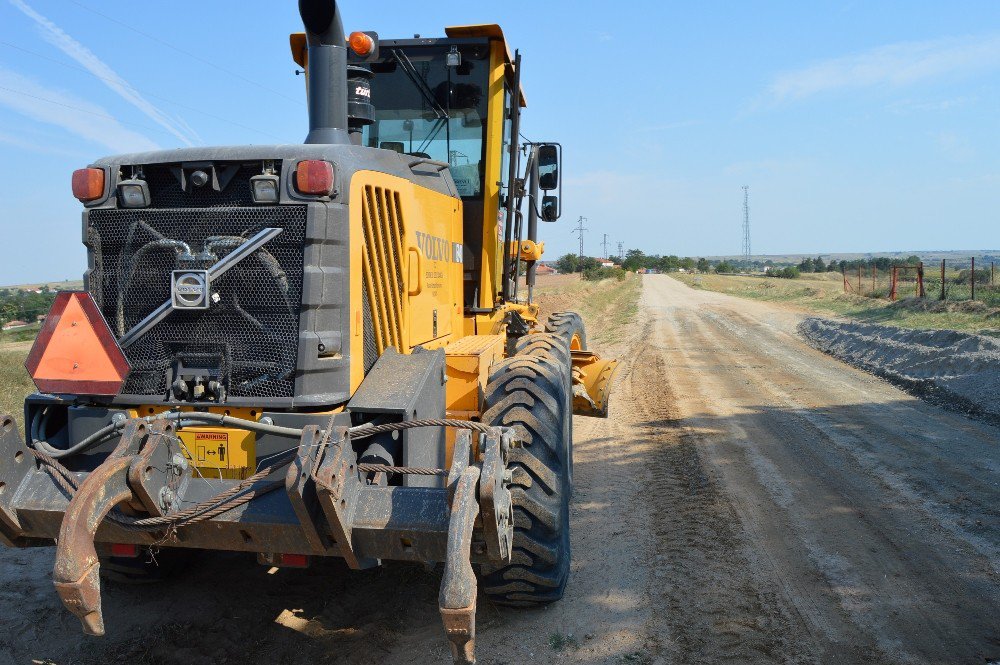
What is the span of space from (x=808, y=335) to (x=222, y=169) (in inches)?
705

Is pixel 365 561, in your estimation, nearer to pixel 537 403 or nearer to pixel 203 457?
pixel 203 457

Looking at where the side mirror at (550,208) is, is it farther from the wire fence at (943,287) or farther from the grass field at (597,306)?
the wire fence at (943,287)

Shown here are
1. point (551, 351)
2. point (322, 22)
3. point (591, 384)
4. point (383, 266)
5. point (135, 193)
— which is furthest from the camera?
point (591, 384)

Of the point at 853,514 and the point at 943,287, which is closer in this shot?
the point at 853,514

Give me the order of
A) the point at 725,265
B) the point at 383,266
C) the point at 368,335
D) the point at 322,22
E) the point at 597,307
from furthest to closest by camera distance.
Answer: the point at 725,265
the point at 597,307
the point at 322,22
the point at 383,266
the point at 368,335

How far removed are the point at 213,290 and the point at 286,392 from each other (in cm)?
62

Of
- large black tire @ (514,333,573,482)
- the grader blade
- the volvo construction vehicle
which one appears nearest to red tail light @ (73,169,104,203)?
the volvo construction vehicle

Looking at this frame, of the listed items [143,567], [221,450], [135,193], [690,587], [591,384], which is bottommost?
[690,587]

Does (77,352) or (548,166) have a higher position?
(548,166)

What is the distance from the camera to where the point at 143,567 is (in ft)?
15.0

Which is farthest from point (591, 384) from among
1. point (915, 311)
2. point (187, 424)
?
point (915, 311)

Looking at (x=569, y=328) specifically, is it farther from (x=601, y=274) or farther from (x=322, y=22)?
(x=601, y=274)

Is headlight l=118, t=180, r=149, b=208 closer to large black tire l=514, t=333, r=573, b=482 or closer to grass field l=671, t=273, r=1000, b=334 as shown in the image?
large black tire l=514, t=333, r=573, b=482

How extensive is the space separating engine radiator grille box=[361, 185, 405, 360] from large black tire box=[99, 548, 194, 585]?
200cm
